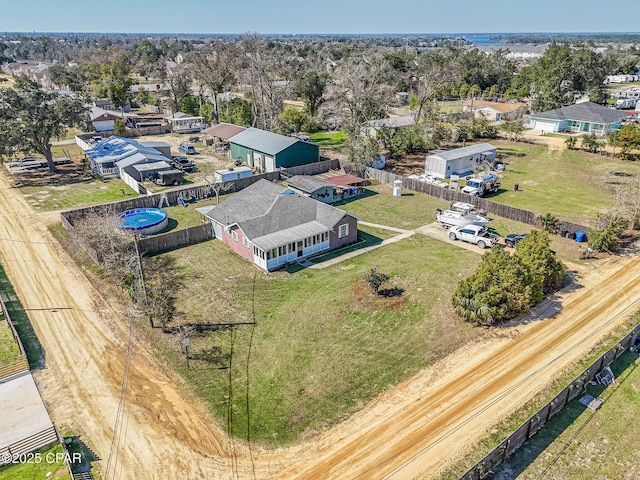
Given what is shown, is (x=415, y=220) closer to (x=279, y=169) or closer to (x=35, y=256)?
(x=279, y=169)

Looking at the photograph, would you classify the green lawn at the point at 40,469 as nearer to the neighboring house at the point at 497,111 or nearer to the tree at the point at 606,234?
the tree at the point at 606,234

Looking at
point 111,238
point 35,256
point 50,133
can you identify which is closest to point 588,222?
point 111,238

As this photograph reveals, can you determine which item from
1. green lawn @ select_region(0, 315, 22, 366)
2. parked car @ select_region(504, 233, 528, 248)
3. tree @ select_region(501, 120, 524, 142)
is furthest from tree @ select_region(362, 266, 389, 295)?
tree @ select_region(501, 120, 524, 142)

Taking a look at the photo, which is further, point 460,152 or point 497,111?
point 497,111

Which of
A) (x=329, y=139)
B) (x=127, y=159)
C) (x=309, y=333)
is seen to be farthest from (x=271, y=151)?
(x=309, y=333)

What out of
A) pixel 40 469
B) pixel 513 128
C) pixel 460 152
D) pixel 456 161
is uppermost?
pixel 513 128

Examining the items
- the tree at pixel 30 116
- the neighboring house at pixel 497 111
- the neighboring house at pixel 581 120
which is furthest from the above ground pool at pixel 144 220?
the neighboring house at pixel 581 120

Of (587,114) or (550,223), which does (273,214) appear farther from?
(587,114)
